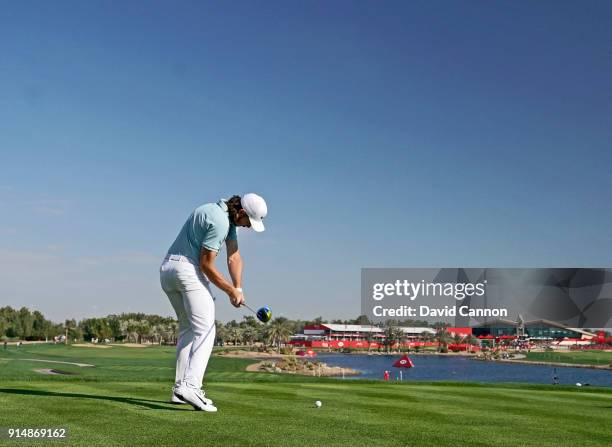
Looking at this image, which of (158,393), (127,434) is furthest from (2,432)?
(158,393)

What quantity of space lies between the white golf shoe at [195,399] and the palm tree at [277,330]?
598 feet

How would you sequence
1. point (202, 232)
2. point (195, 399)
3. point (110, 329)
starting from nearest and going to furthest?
point (195, 399)
point (202, 232)
point (110, 329)

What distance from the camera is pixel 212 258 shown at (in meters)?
7.89

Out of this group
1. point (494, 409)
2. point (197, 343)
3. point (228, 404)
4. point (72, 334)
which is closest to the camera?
point (197, 343)

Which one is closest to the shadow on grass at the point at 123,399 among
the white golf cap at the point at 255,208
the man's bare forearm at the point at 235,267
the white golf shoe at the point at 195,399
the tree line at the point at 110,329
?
the white golf shoe at the point at 195,399

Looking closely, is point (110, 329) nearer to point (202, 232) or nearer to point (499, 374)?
point (499, 374)

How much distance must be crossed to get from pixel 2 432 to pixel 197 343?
8.64ft

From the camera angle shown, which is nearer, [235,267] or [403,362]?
[235,267]

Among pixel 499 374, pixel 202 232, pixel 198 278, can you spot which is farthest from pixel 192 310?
pixel 499 374

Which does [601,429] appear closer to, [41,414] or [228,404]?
[228,404]

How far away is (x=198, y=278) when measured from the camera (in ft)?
26.3

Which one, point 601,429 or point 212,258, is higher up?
point 212,258

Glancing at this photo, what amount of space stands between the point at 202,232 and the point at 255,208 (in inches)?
27.4

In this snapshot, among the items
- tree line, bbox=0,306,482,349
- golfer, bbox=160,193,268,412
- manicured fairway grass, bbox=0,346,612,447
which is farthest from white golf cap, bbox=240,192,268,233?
tree line, bbox=0,306,482,349
